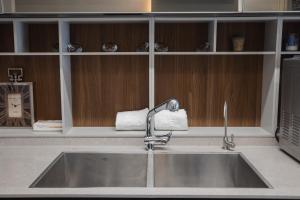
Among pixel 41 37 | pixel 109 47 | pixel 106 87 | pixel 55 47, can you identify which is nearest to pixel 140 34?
pixel 109 47

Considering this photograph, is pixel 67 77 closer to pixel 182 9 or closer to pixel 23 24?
pixel 23 24

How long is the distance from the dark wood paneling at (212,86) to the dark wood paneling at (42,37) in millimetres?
744

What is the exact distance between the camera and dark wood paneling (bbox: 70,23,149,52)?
7.03ft

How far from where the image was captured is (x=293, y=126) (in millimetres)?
1723

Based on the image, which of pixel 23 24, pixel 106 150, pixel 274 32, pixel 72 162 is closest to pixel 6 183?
pixel 72 162

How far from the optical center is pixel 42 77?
7.18 ft

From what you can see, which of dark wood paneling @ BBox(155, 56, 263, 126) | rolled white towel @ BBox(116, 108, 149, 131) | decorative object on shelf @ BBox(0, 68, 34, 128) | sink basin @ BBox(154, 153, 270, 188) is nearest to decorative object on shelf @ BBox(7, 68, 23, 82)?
decorative object on shelf @ BBox(0, 68, 34, 128)

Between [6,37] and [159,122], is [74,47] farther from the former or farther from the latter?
[159,122]

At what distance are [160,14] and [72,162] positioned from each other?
3.48 feet

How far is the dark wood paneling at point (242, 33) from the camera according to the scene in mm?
2131

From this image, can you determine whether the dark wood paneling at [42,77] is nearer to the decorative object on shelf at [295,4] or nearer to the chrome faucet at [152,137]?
the chrome faucet at [152,137]

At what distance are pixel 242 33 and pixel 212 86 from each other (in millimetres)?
421

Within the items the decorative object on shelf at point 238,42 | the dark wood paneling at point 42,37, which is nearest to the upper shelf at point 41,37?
the dark wood paneling at point 42,37

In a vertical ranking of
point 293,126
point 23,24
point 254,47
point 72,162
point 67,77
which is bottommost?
point 72,162
